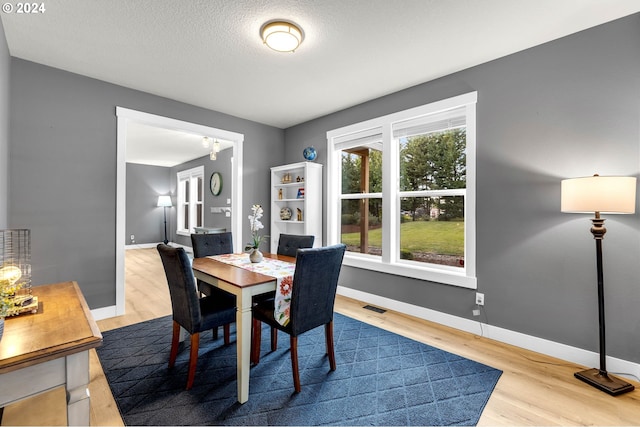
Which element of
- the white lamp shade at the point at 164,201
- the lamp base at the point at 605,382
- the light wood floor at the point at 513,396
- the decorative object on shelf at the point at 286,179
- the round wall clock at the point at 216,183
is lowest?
the light wood floor at the point at 513,396

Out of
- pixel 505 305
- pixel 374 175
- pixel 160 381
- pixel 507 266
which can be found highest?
pixel 374 175

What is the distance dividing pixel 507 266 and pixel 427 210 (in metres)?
0.97

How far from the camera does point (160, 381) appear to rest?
1.98 m

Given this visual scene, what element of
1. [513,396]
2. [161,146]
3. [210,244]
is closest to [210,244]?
[210,244]

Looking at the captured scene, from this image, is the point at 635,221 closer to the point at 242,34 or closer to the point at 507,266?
the point at 507,266

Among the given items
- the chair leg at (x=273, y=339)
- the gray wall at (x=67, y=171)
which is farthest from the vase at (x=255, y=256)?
the gray wall at (x=67, y=171)

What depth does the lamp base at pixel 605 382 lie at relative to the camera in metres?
1.86

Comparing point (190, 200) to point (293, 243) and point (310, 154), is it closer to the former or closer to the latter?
point (310, 154)

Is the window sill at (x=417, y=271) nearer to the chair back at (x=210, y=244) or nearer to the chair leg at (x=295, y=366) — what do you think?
the chair back at (x=210, y=244)

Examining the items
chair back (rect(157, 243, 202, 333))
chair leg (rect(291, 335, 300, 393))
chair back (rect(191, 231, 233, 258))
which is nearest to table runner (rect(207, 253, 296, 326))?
chair leg (rect(291, 335, 300, 393))

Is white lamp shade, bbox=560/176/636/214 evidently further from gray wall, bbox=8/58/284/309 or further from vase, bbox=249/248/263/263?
gray wall, bbox=8/58/284/309

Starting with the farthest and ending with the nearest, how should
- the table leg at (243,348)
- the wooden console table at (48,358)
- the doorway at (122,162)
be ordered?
the doorway at (122,162) < the table leg at (243,348) < the wooden console table at (48,358)

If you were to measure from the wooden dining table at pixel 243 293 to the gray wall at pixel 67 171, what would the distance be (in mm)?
1782

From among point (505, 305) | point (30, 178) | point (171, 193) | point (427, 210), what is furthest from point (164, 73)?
point (171, 193)
